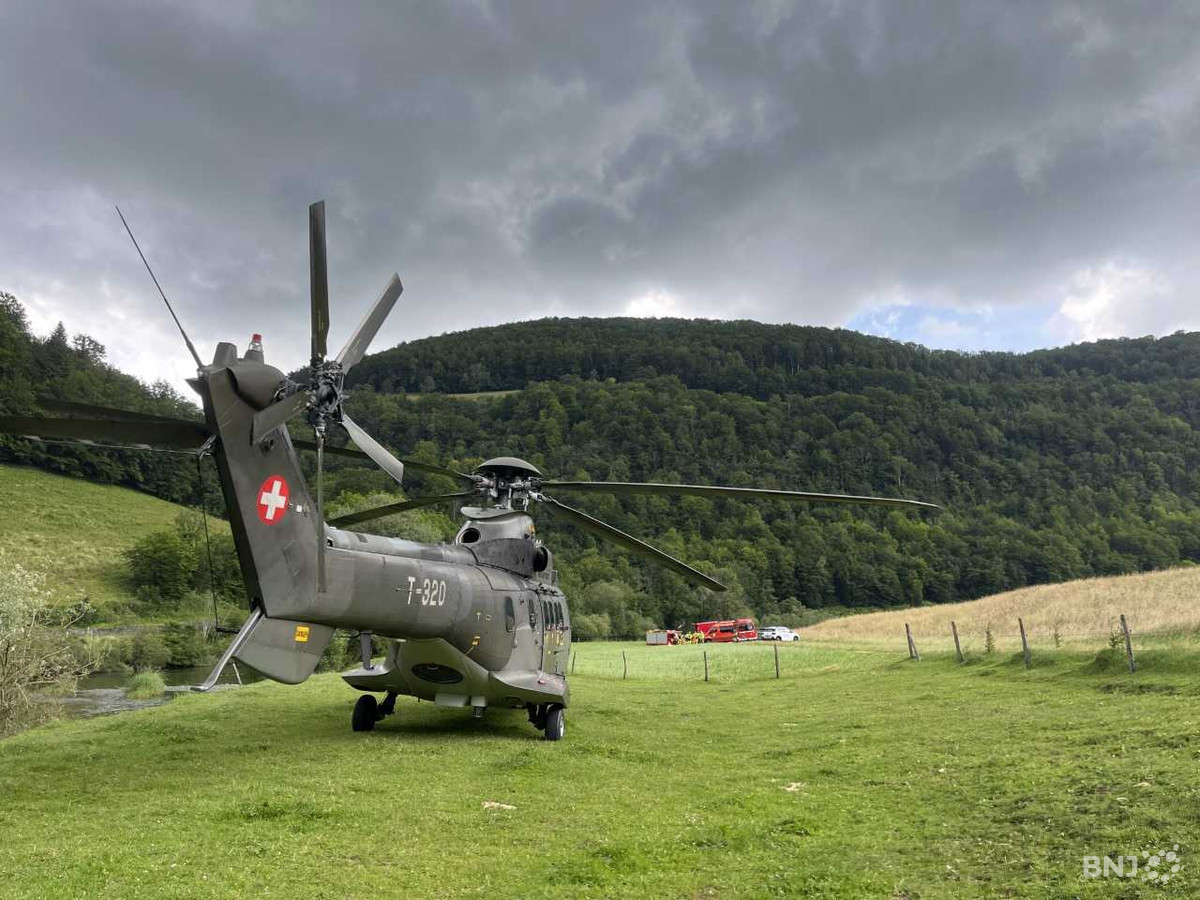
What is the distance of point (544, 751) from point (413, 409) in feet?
425

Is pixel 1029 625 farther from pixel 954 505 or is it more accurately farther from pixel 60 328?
pixel 60 328

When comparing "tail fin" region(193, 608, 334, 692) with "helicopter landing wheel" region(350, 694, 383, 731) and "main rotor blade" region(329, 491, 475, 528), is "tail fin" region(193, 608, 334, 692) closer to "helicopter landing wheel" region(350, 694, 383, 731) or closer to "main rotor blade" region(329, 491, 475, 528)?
"main rotor blade" region(329, 491, 475, 528)

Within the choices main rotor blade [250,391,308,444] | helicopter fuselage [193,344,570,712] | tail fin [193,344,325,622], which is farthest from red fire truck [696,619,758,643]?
main rotor blade [250,391,308,444]

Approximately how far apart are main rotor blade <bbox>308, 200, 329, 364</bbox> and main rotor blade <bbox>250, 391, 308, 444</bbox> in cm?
59

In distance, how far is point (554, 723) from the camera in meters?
16.5

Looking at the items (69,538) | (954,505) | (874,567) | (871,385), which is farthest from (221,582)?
(871,385)

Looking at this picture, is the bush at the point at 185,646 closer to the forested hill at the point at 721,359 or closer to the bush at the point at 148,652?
the bush at the point at 148,652

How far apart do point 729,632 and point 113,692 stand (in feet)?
155

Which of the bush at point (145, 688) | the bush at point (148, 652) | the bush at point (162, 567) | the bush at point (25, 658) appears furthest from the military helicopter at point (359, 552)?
the bush at point (162, 567)

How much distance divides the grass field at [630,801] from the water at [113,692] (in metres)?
6.90

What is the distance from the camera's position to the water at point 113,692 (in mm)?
29478

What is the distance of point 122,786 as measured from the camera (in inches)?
452

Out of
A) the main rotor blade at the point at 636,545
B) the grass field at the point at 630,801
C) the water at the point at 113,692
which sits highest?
the main rotor blade at the point at 636,545

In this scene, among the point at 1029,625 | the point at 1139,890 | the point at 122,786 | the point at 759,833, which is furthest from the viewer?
the point at 1029,625
